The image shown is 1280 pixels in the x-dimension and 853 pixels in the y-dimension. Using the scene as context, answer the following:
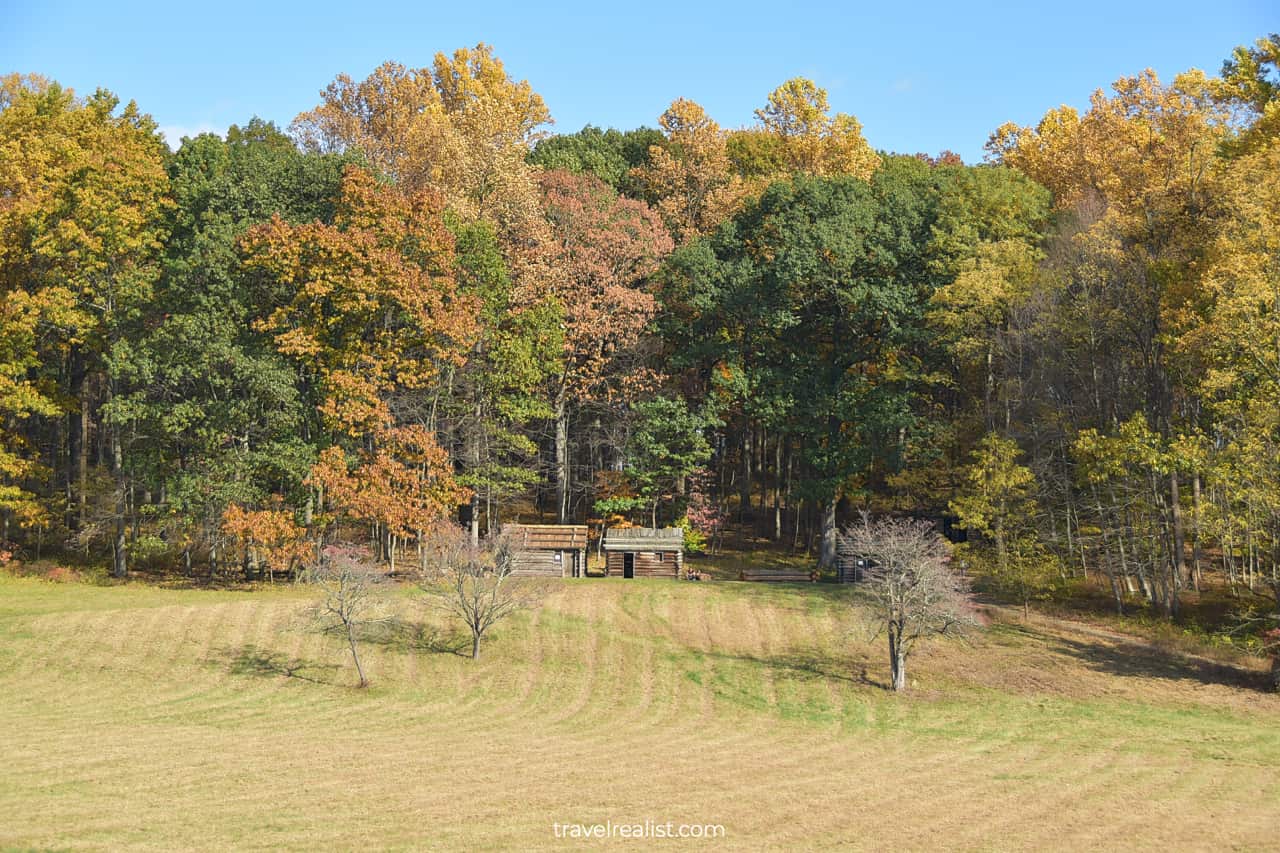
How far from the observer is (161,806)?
88.2ft

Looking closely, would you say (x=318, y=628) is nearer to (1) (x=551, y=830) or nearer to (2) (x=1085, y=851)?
(1) (x=551, y=830)

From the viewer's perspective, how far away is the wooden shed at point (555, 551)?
54000 millimetres

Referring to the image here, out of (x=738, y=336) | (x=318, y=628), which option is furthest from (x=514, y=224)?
(x=318, y=628)

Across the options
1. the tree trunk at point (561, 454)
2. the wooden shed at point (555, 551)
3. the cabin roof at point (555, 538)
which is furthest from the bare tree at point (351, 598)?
the tree trunk at point (561, 454)

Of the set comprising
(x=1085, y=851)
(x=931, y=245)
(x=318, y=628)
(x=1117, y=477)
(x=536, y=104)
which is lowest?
(x=1085, y=851)

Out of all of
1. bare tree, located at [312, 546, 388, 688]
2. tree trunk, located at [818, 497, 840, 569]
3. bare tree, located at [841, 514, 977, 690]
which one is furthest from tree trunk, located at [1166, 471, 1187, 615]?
bare tree, located at [312, 546, 388, 688]

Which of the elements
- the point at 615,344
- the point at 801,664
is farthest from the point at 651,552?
the point at 801,664

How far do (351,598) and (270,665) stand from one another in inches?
176

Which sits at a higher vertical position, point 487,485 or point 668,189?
point 668,189

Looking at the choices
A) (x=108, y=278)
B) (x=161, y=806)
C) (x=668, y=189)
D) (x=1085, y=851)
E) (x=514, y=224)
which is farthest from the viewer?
(x=668, y=189)

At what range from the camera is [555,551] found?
5525cm

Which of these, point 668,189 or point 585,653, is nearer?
point 585,653

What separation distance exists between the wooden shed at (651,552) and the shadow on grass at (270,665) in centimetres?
1729

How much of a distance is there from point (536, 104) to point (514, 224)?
31657 mm
